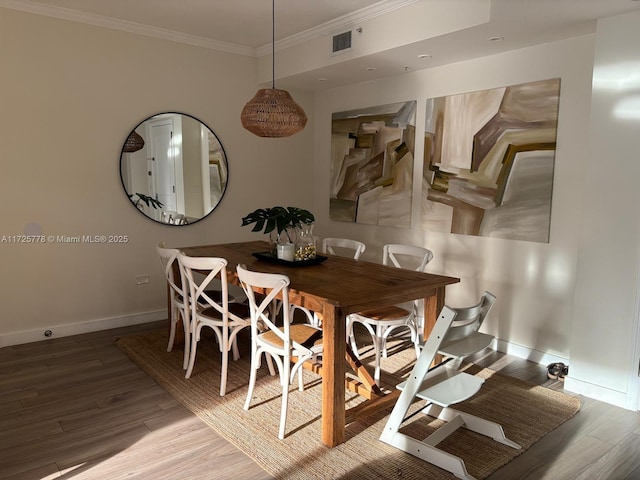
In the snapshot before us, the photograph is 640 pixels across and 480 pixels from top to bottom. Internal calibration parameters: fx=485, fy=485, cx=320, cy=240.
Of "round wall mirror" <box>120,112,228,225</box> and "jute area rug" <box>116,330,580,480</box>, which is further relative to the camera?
"round wall mirror" <box>120,112,228,225</box>

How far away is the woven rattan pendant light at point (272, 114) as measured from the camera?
10.8 feet

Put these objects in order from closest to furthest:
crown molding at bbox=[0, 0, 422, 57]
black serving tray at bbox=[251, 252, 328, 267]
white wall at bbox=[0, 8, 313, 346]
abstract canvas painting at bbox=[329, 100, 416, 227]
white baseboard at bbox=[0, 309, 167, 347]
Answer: black serving tray at bbox=[251, 252, 328, 267]
crown molding at bbox=[0, 0, 422, 57]
white wall at bbox=[0, 8, 313, 346]
white baseboard at bbox=[0, 309, 167, 347]
abstract canvas painting at bbox=[329, 100, 416, 227]

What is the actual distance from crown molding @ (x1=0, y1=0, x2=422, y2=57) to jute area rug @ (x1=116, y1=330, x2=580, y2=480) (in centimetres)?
269

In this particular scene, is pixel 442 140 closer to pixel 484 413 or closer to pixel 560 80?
pixel 560 80

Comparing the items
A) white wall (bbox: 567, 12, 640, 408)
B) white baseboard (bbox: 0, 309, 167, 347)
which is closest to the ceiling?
white wall (bbox: 567, 12, 640, 408)

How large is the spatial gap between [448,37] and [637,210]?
64.9 inches

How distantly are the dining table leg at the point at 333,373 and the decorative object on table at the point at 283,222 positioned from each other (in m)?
0.88

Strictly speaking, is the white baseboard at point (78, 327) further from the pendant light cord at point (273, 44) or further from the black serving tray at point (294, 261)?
the pendant light cord at point (273, 44)

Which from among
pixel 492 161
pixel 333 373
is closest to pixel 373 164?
pixel 492 161

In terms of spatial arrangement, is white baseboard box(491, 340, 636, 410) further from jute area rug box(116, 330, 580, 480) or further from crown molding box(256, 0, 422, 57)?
crown molding box(256, 0, 422, 57)

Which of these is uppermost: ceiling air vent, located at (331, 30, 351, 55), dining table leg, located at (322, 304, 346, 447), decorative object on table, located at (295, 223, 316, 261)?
ceiling air vent, located at (331, 30, 351, 55)

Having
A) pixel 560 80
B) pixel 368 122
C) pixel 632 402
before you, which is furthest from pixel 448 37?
pixel 632 402

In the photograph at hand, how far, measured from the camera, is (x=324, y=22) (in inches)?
162

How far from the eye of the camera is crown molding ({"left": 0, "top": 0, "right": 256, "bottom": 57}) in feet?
12.4
